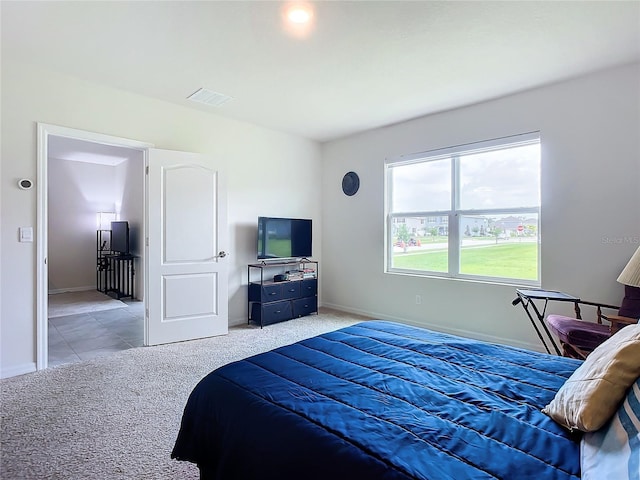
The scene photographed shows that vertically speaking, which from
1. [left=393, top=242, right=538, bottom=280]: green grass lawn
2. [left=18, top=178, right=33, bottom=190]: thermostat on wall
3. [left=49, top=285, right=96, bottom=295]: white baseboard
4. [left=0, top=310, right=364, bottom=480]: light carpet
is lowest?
[left=0, top=310, right=364, bottom=480]: light carpet

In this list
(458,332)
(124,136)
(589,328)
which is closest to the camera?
(589,328)

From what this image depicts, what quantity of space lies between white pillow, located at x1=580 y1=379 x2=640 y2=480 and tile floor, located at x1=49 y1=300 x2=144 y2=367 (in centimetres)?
377

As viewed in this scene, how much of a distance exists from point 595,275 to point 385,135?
284cm

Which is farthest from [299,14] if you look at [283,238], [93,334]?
[93,334]

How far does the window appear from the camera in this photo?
358cm

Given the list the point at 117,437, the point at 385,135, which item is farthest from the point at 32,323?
the point at 385,135

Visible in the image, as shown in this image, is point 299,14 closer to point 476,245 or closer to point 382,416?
point 382,416

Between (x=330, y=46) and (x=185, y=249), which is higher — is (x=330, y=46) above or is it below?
above

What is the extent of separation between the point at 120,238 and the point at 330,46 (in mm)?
5643

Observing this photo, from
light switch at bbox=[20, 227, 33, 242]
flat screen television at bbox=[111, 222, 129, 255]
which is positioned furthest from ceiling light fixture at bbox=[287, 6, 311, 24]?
flat screen television at bbox=[111, 222, 129, 255]

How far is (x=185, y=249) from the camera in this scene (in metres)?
3.79

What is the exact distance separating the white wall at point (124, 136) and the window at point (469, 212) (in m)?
1.52

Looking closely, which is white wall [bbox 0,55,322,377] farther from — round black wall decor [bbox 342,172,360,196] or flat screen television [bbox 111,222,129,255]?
flat screen television [bbox 111,222,129,255]

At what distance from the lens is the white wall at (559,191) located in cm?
298
